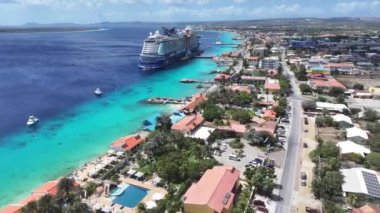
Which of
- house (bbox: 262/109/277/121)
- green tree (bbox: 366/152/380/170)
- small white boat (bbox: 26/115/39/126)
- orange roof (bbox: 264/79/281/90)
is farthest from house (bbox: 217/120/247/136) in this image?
small white boat (bbox: 26/115/39/126)

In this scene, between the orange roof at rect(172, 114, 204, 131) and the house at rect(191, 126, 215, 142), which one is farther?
the orange roof at rect(172, 114, 204, 131)

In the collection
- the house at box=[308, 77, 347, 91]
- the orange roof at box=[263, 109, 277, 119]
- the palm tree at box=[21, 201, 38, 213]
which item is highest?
the palm tree at box=[21, 201, 38, 213]

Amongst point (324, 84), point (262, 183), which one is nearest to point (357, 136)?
point (262, 183)

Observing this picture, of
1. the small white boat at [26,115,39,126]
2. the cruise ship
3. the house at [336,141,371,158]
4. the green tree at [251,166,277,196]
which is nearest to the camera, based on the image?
the green tree at [251,166,277,196]

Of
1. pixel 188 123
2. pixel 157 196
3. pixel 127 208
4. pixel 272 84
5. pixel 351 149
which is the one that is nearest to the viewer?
pixel 127 208

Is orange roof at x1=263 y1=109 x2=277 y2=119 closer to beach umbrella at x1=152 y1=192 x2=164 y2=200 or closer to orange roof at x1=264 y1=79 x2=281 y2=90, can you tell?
orange roof at x1=264 y1=79 x2=281 y2=90

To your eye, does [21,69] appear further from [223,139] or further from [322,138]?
[322,138]

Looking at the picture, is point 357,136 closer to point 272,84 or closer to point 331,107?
point 331,107
